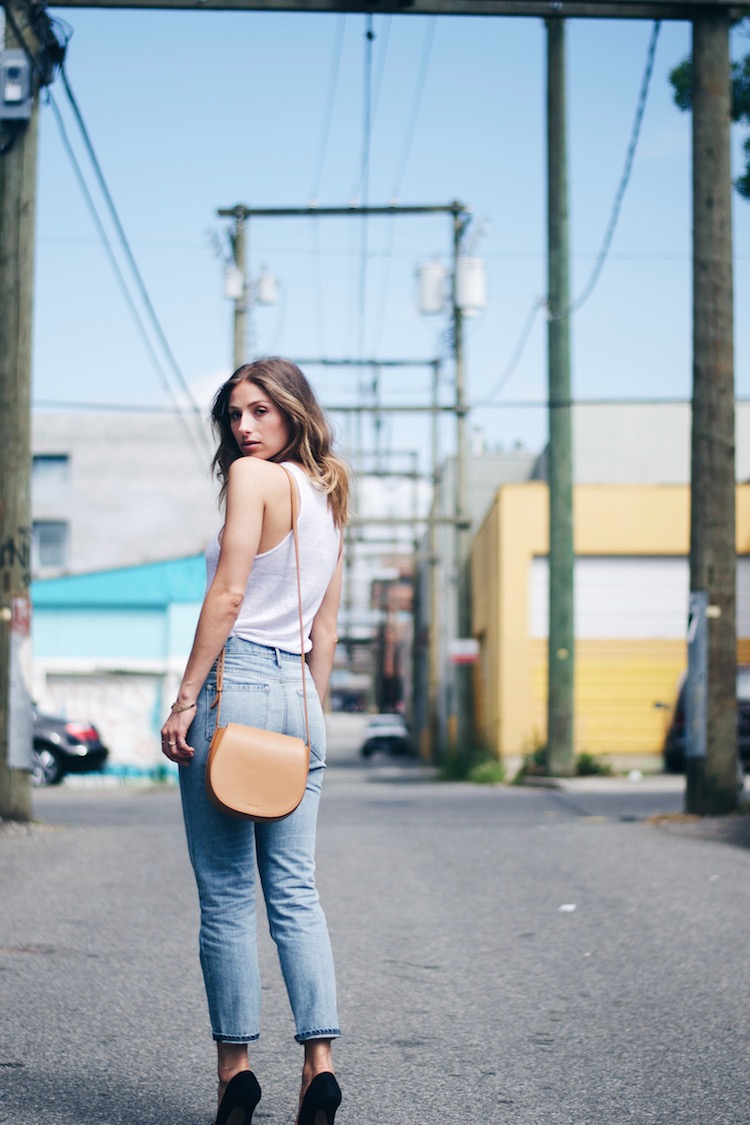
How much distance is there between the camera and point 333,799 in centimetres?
1450

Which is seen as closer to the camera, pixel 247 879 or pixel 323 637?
pixel 247 879

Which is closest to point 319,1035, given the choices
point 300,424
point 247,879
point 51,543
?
point 247,879

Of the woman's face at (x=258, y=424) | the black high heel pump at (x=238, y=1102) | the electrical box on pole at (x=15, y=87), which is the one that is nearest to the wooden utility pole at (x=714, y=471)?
the electrical box on pole at (x=15, y=87)

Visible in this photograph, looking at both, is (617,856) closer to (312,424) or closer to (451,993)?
(451,993)

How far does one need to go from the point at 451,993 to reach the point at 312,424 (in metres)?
2.39

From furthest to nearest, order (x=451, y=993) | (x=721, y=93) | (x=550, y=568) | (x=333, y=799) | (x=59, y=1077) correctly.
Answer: (x=550, y=568) < (x=333, y=799) < (x=721, y=93) < (x=451, y=993) < (x=59, y=1077)

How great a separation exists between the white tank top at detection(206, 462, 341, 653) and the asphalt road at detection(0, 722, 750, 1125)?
122 centimetres

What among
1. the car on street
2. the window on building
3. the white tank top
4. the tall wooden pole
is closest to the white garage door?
the tall wooden pole

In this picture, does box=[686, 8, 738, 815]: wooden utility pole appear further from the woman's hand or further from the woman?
the woman's hand

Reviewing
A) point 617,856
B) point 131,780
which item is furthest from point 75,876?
point 131,780

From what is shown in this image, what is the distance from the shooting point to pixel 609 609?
2523 cm

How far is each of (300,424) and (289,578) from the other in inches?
15.9

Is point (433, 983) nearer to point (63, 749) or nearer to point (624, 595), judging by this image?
point (63, 749)

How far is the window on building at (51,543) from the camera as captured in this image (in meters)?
51.2
